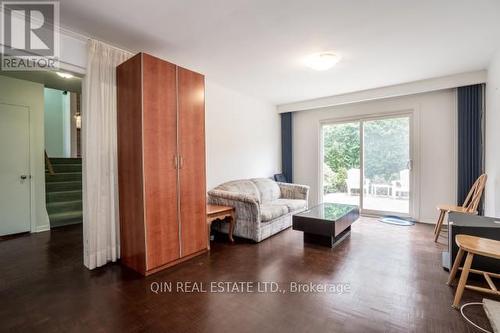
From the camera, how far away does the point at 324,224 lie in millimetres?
3195

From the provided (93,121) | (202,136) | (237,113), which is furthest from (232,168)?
(93,121)

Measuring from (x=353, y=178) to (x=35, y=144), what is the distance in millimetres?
6156

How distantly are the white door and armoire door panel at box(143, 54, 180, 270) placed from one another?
3093mm

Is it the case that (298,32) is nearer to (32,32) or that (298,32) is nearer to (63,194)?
(32,32)

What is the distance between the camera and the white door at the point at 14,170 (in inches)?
151

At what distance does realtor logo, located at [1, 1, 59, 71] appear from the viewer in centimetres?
214

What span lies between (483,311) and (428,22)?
Result: 104 inches

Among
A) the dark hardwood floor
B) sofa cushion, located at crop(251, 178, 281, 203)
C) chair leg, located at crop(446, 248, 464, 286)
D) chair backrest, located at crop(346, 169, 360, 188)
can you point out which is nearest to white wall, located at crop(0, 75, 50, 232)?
the dark hardwood floor

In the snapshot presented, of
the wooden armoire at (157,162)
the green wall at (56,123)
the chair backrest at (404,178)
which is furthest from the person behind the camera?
the green wall at (56,123)

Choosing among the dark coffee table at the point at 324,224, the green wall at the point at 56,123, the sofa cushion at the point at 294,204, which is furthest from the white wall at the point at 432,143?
the green wall at the point at 56,123

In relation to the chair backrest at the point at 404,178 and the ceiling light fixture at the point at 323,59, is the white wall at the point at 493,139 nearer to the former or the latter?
the chair backrest at the point at 404,178

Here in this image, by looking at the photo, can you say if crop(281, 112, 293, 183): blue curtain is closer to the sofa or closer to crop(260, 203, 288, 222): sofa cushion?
the sofa

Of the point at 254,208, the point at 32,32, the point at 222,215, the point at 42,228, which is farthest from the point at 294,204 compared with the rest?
the point at 42,228

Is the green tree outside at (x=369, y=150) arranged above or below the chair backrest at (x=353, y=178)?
above
